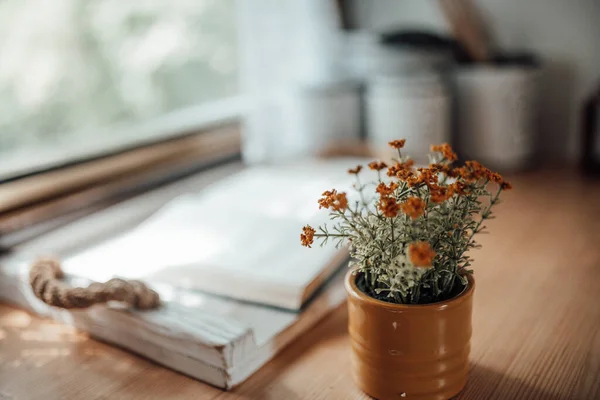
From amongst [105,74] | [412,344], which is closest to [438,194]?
[412,344]

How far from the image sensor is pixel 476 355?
2.10 feet

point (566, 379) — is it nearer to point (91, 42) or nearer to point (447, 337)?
point (447, 337)

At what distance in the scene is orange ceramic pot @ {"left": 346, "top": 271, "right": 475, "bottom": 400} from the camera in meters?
0.52

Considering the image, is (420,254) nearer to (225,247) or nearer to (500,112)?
(225,247)

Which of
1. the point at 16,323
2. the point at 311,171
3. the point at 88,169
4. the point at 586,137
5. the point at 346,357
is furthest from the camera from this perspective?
the point at 586,137

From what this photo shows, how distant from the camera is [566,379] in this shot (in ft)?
1.93

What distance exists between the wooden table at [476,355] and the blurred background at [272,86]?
1.53 feet

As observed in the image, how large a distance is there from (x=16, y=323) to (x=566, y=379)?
0.67 metres

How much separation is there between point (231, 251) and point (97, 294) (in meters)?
0.22

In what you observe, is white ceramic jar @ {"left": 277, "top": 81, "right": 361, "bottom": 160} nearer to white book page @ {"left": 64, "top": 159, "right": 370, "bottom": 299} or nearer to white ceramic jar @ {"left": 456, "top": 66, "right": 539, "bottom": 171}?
white ceramic jar @ {"left": 456, "top": 66, "right": 539, "bottom": 171}

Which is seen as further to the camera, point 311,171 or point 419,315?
point 311,171

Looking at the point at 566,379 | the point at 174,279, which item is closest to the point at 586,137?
the point at 566,379

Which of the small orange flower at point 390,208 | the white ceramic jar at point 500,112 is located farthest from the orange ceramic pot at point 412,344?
the white ceramic jar at point 500,112

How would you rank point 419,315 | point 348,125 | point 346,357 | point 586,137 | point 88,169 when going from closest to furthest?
point 419,315 → point 346,357 → point 88,169 → point 586,137 → point 348,125
